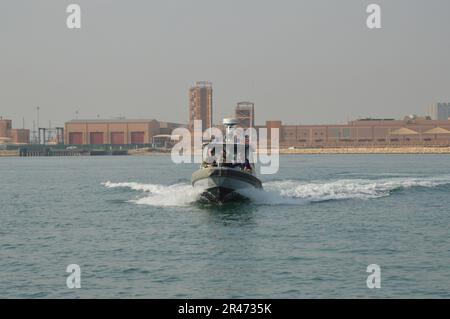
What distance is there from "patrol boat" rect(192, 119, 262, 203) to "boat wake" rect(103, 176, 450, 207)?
0.98m

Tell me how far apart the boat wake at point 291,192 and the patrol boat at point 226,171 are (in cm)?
98

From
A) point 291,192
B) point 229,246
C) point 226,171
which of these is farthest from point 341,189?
point 229,246

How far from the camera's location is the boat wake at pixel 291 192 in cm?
5334

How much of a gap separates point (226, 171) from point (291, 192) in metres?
17.6

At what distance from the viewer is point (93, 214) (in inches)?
1976

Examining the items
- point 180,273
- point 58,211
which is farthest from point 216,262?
point 58,211

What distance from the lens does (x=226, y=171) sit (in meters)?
46.9

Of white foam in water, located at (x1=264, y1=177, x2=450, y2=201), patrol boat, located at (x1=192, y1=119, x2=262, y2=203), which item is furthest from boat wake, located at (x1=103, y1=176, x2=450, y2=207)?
patrol boat, located at (x1=192, y1=119, x2=262, y2=203)

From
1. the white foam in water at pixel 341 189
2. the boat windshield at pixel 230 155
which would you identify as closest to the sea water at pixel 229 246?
the white foam in water at pixel 341 189

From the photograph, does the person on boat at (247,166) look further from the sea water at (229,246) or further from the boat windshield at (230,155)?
the sea water at (229,246)

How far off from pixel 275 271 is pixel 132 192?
42206 millimetres
